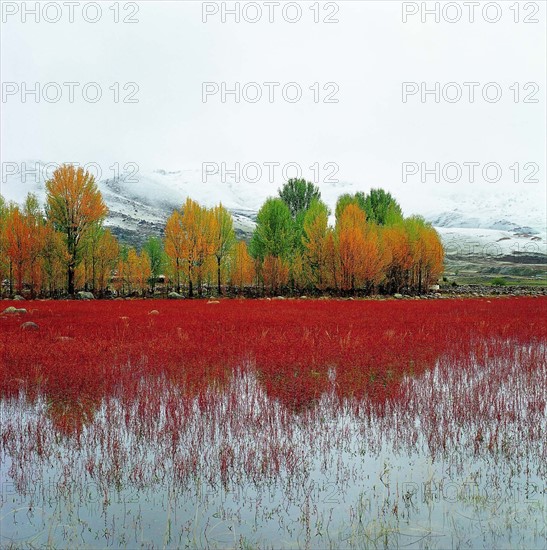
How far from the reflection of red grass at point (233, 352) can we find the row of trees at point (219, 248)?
25.4m

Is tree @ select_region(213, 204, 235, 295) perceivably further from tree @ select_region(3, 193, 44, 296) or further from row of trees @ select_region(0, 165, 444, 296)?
tree @ select_region(3, 193, 44, 296)

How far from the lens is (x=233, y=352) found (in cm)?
1199

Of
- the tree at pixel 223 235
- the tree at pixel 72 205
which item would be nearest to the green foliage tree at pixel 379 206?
the tree at pixel 223 235

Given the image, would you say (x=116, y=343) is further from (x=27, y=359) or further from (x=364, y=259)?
(x=364, y=259)

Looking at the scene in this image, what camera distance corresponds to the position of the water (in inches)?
157

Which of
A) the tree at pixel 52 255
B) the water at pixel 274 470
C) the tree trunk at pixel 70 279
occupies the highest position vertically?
the tree at pixel 52 255

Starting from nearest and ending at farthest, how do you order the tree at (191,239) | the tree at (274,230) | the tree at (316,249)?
the tree at (191,239)
the tree at (316,249)
the tree at (274,230)

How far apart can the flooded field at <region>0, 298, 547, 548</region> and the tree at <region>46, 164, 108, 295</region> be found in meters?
33.4

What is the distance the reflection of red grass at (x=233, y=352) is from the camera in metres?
8.70

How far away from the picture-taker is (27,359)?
10844 millimetres

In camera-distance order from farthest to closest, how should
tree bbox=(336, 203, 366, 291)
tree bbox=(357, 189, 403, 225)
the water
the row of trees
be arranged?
A: tree bbox=(357, 189, 403, 225), tree bbox=(336, 203, 366, 291), the row of trees, the water

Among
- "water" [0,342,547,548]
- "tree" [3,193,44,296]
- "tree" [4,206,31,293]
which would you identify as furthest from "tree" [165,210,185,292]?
"water" [0,342,547,548]

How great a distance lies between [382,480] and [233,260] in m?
54.2

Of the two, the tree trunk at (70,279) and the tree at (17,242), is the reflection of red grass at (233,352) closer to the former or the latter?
the tree trunk at (70,279)
